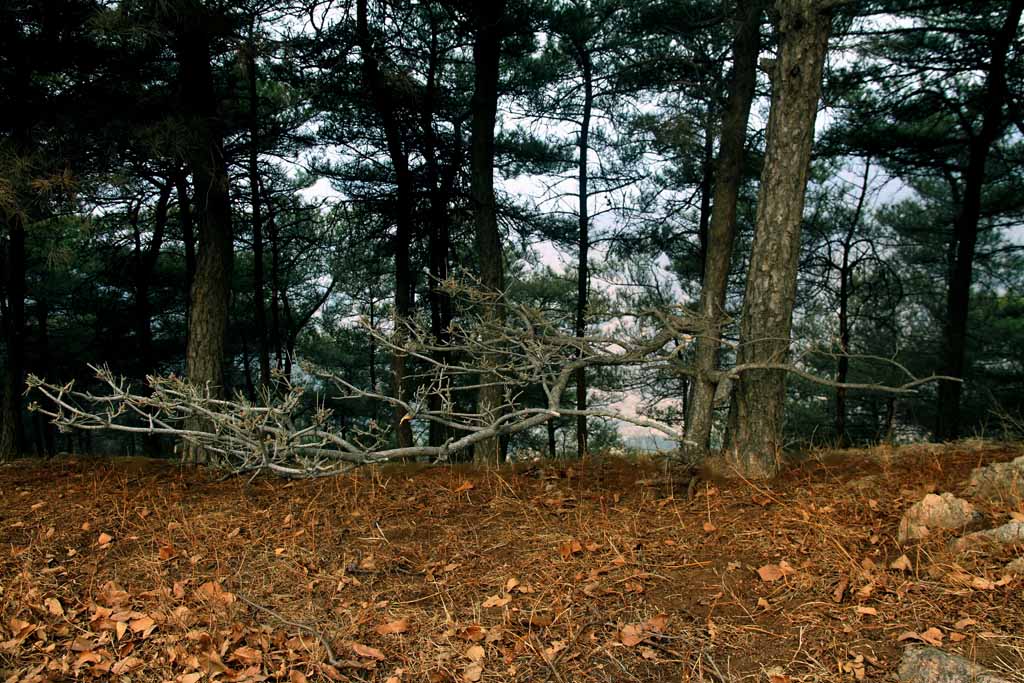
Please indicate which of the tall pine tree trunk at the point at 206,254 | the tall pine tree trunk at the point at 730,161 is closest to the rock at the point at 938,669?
the tall pine tree trunk at the point at 730,161

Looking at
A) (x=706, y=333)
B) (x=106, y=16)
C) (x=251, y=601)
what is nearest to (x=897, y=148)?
(x=706, y=333)

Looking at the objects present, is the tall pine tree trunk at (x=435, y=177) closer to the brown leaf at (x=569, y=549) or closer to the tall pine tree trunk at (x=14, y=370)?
the tall pine tree trunk at (x=14, y=370)

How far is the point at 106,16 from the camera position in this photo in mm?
6078

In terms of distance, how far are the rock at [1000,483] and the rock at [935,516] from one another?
0.32m

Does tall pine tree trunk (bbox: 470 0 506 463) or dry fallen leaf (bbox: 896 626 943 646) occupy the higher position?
tall pine tree trunk (bbox: 470 0 506 463)

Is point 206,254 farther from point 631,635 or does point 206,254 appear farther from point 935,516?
point 935,516

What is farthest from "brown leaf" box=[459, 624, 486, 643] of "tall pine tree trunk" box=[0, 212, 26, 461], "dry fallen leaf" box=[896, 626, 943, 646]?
"tall pine tree trunk" box=[0, 212, 26, 461]

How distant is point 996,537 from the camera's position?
3.92 m

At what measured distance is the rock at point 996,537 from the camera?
12.7ft

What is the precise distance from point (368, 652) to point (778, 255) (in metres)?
3.88

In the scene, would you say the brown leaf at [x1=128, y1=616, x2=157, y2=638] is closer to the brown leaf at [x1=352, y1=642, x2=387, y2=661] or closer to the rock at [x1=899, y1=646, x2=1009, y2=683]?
the brown leaf at [x1=352, y1=642, x2=387, y2=661]

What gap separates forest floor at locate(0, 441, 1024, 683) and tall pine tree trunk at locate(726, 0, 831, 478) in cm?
36

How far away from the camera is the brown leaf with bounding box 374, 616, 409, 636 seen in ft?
12.2

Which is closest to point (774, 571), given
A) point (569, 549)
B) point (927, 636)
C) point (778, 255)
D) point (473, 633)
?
point (927, 636)
